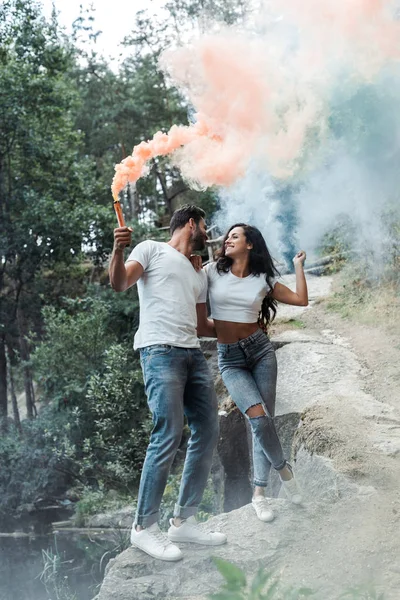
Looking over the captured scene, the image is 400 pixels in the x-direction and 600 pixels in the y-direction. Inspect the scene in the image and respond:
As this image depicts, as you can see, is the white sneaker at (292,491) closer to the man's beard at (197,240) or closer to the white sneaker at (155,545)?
the white sneaker at (155,545)

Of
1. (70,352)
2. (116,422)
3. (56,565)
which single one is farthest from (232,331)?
(70,352)

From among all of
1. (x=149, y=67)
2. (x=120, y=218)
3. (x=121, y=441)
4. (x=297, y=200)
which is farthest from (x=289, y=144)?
(x=149, y=67)

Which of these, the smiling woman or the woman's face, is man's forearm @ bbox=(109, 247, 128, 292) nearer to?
the smiling woman

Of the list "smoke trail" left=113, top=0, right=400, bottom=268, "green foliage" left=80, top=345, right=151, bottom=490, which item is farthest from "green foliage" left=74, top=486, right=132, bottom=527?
"smoke trail" left=113, top=0, right=400, bottom=268

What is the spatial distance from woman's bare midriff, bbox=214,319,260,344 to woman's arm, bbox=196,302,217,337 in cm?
4

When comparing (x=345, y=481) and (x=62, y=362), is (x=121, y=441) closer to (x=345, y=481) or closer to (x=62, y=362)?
(x=62, y=362)

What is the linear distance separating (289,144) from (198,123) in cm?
115

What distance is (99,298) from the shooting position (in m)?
14.1

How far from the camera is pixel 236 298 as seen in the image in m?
4.28

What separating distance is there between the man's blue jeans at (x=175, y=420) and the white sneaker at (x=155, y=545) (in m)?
0.05

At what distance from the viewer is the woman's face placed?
174 inches

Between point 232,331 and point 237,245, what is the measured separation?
0.58 metres

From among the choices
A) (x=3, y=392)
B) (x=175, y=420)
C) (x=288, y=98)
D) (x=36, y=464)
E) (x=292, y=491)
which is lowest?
(x=36, y=464)

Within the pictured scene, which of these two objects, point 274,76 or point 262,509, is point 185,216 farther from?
point 274,76
